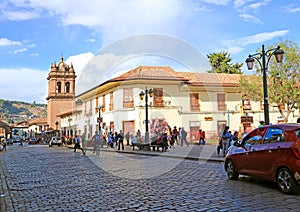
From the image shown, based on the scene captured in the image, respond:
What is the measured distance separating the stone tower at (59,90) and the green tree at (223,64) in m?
35.7

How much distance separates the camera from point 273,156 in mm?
8031

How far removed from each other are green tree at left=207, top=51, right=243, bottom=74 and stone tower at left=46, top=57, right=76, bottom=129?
3568 cm

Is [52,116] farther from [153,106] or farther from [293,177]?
[293,177]

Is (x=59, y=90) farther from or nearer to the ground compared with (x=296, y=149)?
farther from the ground

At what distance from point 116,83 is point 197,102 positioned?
9.42m

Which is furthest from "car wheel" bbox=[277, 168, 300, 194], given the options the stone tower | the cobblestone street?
the stone tower

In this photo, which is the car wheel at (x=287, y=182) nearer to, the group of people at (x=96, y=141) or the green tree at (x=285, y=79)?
the group of people at (x=96, y=141)

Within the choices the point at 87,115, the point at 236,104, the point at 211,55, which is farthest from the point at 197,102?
the point at 211,55

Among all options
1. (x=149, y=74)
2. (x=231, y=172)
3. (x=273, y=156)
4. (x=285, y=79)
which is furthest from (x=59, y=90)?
(x=273, y=156)

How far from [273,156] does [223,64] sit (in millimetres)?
58428

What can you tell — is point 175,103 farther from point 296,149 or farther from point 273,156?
point 296,149

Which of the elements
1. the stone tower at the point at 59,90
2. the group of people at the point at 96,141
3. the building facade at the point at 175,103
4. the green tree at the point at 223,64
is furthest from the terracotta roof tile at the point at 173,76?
the stone tower at the point at 59,90

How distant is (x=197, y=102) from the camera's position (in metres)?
39.2

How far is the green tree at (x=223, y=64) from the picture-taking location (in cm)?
6399
